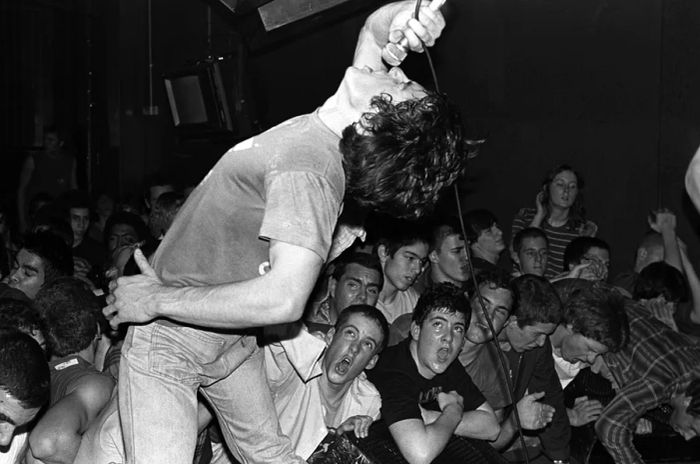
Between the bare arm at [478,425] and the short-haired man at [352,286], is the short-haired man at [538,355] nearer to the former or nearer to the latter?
the bare arm at [478,425]

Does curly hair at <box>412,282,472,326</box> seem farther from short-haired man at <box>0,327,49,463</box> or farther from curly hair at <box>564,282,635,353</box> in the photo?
short-haired man at <box>0,327,49,463</box>

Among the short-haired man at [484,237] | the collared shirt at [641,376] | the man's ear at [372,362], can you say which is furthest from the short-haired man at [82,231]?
the collared shirt at [641,376]

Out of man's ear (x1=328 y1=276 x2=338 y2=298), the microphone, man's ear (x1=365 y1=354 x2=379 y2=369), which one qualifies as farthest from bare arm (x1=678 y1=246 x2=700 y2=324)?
the microphone

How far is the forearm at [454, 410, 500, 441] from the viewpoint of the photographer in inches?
172

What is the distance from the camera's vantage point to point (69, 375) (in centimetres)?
405

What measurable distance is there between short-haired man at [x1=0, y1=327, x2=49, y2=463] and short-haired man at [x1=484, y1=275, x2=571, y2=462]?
2265mm

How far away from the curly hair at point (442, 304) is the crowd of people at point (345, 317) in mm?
12

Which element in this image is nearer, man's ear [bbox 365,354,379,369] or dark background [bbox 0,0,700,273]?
man's ear [bbox 365,354,379,369]

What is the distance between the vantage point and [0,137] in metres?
10.6

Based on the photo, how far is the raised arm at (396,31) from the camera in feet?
9.57

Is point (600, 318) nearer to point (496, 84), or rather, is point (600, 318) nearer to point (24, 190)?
point (496, 84)

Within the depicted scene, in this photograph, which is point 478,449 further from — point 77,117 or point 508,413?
point 77,117

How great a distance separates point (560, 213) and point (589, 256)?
100 cm

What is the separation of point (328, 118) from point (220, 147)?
715 cm
